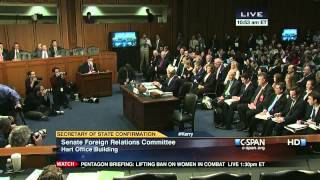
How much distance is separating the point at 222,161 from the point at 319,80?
5.51m

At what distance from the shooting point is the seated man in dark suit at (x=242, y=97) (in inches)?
330

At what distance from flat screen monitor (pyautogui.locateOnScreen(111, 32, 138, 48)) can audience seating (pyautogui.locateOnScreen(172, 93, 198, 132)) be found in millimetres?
8878

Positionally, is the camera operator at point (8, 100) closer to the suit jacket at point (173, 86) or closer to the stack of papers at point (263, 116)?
the suit jacket at point (173, 86)

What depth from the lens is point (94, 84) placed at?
1188 centimetres

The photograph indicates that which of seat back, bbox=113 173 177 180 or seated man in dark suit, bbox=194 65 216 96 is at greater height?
seated man in dark suit, bbox=194 65 216 96

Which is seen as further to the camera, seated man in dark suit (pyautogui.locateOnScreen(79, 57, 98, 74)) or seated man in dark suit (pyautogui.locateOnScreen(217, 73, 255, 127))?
seated man in dark suit (pyautogui.locateOnScreen(79, 57, 98, 74))

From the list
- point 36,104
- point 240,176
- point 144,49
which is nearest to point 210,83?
A: point 36,104

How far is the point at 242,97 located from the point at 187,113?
1.33m

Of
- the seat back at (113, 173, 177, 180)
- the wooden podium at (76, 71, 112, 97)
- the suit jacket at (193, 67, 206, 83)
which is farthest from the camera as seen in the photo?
the wooden podium at (76, 71, 112, 97)

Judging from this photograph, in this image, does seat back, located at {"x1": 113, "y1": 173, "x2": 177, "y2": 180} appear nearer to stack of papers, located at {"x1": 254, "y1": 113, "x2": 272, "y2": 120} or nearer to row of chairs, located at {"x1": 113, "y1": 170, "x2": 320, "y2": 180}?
row of chairs, located at {"x1": 113, "y1": 170, "x2": 320, "y2": 180}

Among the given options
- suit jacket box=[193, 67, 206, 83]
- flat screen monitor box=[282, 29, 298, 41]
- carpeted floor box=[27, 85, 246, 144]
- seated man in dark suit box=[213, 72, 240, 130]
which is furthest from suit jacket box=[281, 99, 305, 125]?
flat screen monitor box=[282, 29, 298, 41]

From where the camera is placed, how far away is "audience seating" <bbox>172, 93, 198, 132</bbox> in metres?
7.76

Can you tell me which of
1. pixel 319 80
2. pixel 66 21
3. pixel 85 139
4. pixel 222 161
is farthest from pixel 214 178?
pixel 66 21

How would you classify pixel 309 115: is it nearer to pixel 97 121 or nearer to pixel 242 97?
pixel 242 97
